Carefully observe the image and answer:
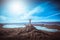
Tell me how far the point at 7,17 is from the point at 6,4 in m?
0.34

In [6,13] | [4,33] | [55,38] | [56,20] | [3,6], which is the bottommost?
[55,38]

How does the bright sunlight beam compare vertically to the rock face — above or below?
above

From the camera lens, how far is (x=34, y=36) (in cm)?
229

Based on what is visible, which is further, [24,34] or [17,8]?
[17,8]

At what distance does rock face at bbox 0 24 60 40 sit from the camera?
2.29m

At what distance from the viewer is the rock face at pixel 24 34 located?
7.50 ft

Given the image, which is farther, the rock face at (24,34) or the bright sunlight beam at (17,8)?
the bright sunlight beam at (17,8)

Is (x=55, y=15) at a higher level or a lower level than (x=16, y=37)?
higher

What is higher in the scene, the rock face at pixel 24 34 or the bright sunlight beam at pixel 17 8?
→ the bright sunlight beam at pixel 17 8

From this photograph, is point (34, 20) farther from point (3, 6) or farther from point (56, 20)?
point (3, 6)

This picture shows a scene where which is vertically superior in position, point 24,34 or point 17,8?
point 17,8

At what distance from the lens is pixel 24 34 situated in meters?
2.31

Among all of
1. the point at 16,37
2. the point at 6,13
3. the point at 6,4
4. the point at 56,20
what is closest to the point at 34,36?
the point at 16,37

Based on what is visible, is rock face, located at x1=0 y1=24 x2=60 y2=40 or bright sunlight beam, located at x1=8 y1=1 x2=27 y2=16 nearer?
rock face, located at x1=0 y1=24 x2=60 y2=40
